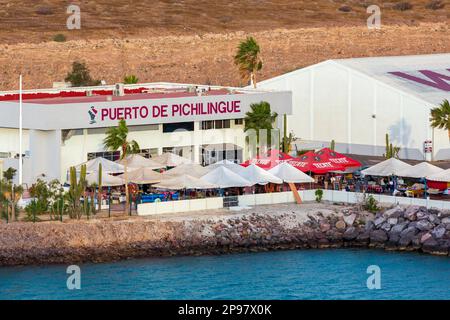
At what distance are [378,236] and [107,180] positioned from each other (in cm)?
1155

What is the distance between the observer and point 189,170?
222 ft

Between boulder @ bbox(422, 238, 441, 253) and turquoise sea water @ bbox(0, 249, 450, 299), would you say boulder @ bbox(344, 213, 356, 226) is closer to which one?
turquoise sea water @ bbox(0, 249, 450, 299)

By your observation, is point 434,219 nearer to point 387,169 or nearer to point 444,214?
point 444,214

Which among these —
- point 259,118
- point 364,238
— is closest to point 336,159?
point 259,118

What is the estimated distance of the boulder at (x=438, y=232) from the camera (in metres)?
62.3

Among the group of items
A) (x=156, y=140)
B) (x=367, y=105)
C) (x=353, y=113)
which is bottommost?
(x=156, y=140)

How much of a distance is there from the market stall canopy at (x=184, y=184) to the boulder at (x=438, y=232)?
9445 mm

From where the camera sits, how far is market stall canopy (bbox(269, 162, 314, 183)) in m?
68.0

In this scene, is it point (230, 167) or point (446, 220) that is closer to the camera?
point (446, 220)

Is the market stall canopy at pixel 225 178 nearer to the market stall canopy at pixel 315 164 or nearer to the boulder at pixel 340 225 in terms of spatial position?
the boulder at pixel 340 225

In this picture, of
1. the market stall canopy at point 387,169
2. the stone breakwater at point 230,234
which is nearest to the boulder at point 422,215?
the stone breakwater at point 230,234

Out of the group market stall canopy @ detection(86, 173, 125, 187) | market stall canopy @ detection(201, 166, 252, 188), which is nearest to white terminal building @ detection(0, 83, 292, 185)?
market stall canopy @ detection(86, 173, 125, 187)

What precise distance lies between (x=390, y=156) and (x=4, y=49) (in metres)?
61.4

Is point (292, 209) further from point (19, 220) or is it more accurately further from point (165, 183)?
point (19, 220)
